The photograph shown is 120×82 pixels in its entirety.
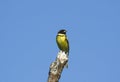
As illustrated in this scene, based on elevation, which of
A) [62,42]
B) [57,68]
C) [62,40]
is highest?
[62,40]

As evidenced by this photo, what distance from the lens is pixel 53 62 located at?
1311 centimetres

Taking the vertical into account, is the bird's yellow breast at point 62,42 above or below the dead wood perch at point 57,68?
above

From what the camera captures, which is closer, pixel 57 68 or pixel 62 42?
pixel 57 68

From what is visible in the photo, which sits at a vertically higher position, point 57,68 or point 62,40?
point 62,40

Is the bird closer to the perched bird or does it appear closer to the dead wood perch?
the perched bird

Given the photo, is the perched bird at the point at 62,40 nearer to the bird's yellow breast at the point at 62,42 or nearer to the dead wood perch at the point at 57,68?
the bird's yellow breast at the point at 62,42

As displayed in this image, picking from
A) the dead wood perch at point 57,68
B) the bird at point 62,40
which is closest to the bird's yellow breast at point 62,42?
the bird at point 62,40

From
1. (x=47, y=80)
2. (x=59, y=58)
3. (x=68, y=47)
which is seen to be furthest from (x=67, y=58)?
(x=68, y=47)

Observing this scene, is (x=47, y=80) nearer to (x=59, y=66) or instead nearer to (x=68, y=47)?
(x=59, y=66)

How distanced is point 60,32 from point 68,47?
1.09 metres

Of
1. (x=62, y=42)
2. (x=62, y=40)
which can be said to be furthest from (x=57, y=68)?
(x=62, y=40)

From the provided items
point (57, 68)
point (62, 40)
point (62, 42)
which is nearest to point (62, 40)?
point (62, 40)

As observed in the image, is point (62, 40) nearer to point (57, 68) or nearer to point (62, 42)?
point (62, 42)

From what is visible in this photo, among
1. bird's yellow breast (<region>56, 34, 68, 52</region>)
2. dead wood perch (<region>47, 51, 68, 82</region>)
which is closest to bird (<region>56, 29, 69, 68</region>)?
bird's yellow breast (<region>56, 34, 68, 52</region>)
